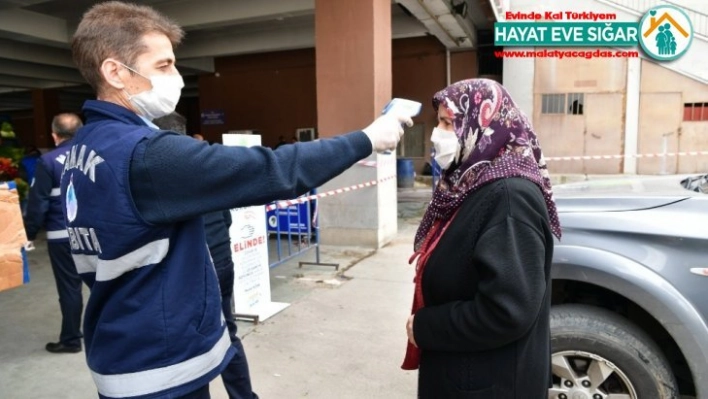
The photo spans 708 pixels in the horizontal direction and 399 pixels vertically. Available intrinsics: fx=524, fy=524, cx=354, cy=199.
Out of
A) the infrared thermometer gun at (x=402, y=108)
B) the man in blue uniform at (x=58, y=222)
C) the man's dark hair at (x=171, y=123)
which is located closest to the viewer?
the infrared thermometer gun at (x=402, y=108)

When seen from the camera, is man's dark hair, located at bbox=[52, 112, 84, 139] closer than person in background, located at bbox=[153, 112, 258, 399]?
No

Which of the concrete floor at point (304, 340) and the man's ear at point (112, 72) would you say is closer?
the man's ear at point (112, 72)

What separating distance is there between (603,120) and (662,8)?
136 inches

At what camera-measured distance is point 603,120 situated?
610 inches

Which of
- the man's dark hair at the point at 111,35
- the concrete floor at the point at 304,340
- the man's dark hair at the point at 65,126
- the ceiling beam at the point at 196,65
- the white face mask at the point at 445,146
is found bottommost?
the concrete floor at the point at 304,340

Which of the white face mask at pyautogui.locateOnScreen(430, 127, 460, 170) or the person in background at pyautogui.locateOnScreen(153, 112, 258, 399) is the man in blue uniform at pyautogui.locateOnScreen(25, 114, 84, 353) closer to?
the person in background at pyautogui.locateOnScreen(153, 112, 258, 399)

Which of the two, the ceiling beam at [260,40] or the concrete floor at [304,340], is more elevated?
the ceiling beam at [260,40]

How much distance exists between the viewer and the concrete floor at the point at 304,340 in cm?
357

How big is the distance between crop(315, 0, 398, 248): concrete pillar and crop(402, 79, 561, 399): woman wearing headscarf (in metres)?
5.43

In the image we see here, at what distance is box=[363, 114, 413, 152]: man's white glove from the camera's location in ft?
5.39

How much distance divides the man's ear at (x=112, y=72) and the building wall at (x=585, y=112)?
1564 centimetres

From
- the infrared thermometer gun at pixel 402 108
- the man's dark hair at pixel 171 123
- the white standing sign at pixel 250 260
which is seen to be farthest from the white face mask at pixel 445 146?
the white standing sign at pixel 250 260

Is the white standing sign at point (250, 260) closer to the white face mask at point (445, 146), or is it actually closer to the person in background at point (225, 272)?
the person in background at point (225, 272)

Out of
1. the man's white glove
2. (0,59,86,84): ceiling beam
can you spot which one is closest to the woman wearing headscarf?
the man's white glove
